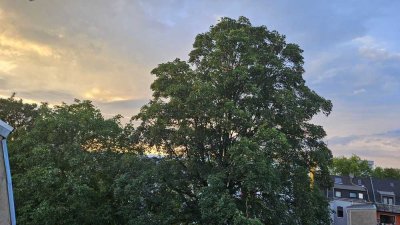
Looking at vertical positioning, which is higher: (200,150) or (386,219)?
(200,150)

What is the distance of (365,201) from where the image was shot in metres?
57.1

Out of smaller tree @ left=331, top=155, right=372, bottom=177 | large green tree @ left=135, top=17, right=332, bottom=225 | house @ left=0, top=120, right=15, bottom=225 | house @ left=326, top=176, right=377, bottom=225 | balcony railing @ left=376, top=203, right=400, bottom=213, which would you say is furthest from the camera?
smaller tree @ left=331, top=155, right=372, bottom=177

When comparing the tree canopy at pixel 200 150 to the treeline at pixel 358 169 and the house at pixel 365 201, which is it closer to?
the house at pixel 365 201

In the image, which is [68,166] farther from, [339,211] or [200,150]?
[339,211]

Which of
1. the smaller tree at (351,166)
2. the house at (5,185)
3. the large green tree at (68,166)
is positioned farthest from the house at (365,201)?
the house at (5,185)

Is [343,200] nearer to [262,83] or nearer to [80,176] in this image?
[262,83]

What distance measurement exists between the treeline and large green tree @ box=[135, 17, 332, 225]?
228 ft

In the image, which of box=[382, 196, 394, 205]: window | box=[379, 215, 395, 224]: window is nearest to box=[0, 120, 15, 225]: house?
box=[379, 215, 395, 224]: window

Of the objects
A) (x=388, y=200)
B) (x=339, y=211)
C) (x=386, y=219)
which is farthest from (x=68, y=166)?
(x=388, y=200)

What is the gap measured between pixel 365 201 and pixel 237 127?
45134 mm

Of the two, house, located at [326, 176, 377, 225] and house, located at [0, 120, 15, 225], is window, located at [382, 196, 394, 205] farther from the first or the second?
house, located at [0, 120, 15, 225]

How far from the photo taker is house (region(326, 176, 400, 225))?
51.1 m

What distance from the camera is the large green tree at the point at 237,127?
1900 cm

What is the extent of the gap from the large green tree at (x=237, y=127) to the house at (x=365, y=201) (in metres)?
32.8
